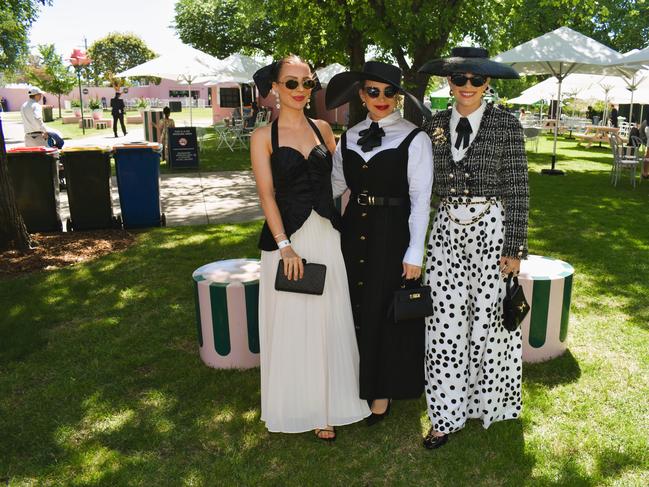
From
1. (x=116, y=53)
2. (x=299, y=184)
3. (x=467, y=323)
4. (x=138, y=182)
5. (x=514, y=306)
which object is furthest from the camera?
(x=116, y=53)

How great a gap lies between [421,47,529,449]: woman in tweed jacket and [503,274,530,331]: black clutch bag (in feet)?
0.18

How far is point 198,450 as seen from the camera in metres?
3.37

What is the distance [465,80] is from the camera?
9.94 ft

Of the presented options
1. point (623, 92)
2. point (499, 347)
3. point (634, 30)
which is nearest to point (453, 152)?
point (499, 347)

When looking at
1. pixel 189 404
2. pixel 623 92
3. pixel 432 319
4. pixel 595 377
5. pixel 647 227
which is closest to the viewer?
pixel 432 319

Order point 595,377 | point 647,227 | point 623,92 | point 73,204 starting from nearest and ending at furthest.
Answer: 1. point 595,377
2. point 73,204
3. point 647,227
4. point 623,92

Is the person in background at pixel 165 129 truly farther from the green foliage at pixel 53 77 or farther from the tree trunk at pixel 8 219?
the green foliage at pixel 53 77

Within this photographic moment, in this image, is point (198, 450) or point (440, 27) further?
point (440, 27)

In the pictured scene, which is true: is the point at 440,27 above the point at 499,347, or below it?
above

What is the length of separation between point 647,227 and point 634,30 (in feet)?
109

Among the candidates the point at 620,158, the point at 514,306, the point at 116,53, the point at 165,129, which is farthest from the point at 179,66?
the point at 116,53

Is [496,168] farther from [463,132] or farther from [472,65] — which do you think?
[472,65]

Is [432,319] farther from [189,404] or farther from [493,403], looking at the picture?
[189,404]

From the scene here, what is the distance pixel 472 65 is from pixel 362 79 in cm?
57
